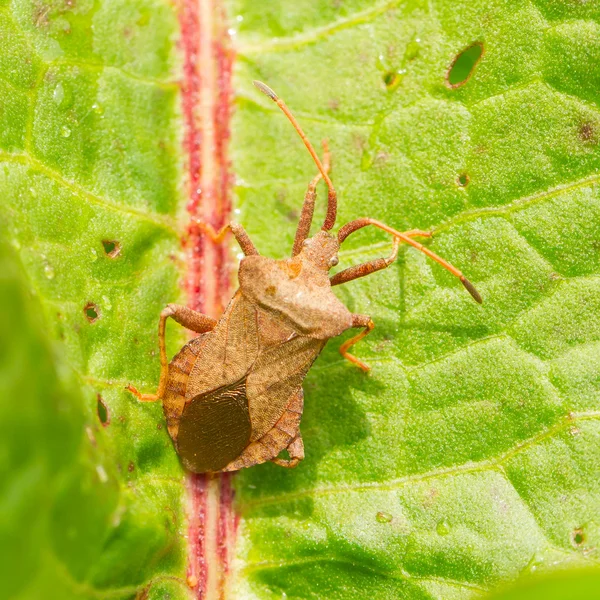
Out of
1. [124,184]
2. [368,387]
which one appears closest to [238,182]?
[124,184]

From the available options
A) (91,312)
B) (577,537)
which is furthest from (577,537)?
(91,312)

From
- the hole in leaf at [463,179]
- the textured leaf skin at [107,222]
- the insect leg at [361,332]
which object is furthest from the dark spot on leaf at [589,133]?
the textured leaf skin at [107,222]

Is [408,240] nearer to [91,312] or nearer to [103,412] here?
[91,312]

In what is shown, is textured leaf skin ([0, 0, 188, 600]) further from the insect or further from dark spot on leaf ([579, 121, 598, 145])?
dark spot on leaf ([579, 121, 598, 145])

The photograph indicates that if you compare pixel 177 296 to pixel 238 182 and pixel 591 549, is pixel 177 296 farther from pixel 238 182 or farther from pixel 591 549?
pixel 591 549

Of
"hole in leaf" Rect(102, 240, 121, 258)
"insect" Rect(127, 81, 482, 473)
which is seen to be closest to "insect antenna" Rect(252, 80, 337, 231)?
"insect" Rect(127, 81, 482, 473)

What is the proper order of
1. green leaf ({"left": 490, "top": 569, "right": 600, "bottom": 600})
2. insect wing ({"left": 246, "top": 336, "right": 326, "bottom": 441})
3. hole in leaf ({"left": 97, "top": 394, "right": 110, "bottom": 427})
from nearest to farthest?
green leaf ({"left": 490, "top": 569, "right": 600, "bottom": 600}) → hole in leaf ({"left": 97, "top": 394, "right": 110, "bottom": 427}) → insect wing ({"left": 246, "top": 336, "right": 326, "bottom": 441})

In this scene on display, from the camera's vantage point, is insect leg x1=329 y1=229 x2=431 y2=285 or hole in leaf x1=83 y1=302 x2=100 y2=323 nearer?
hole in leaf x1=83 y1=302 x2=100 y2=323
